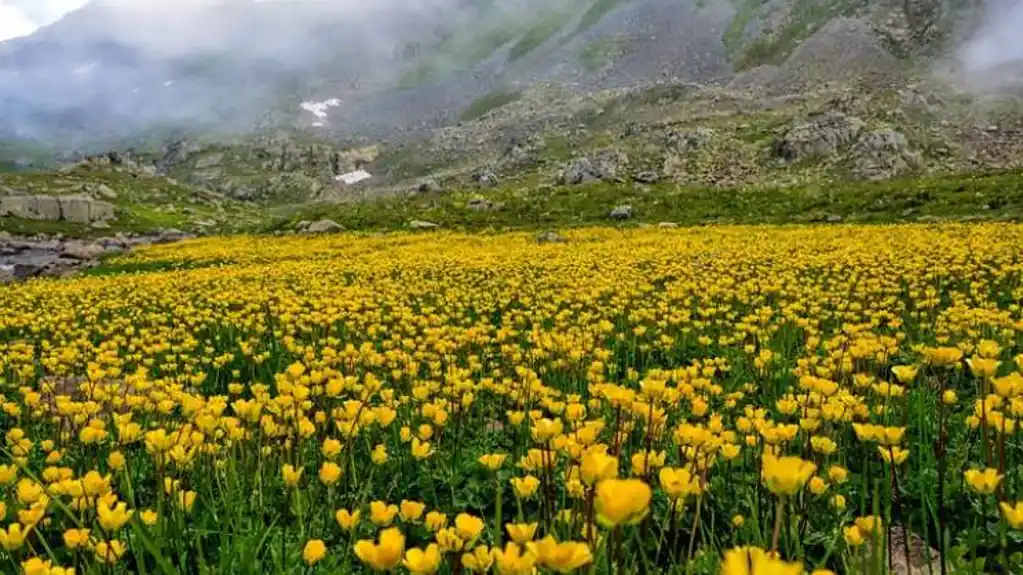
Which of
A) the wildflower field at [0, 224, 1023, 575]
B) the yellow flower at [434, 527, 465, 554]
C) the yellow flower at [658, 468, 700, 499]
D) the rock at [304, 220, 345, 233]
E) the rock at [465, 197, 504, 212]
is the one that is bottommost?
the wildflower field at [0, 224, 1023, 575]

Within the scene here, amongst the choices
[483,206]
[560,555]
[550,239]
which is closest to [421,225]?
[483,206]

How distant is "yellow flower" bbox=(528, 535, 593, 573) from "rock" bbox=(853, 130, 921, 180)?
101679 mm

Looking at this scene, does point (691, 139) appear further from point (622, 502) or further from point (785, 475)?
point (622, 502)

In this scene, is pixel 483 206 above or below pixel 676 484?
above

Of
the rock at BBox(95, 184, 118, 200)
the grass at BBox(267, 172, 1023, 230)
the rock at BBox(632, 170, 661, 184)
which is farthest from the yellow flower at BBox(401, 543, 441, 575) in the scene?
the rock at BBox(95, 184, 118, 200)

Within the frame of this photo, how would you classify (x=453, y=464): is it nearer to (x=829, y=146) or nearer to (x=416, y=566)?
(x=416, y=566)

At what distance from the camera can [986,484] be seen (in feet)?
10.3

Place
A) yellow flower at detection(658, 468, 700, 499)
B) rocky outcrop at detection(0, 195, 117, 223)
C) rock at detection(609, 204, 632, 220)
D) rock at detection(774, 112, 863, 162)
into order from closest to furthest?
1. yellow flower at detection(658, 468, 700, 499)
2. rock at detection(609, 204, 632, 220)
3. rocky outcrop at detection(0, 195, 117, 223)
4. rock at detection(774, 112, 863, 162)

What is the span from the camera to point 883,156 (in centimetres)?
9781

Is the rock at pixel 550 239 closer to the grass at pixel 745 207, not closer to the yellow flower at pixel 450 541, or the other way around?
the grass at pixel 745 207

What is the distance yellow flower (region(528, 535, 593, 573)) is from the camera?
1.93 metres

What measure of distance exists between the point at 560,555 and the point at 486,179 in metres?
140

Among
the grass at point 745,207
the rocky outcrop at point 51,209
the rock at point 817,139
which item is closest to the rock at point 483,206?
the grass at point 745,207

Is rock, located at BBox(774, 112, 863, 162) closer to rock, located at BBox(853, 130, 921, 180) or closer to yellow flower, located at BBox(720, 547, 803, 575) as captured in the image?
rock, located at BBox(853, 130, 921, 180)
